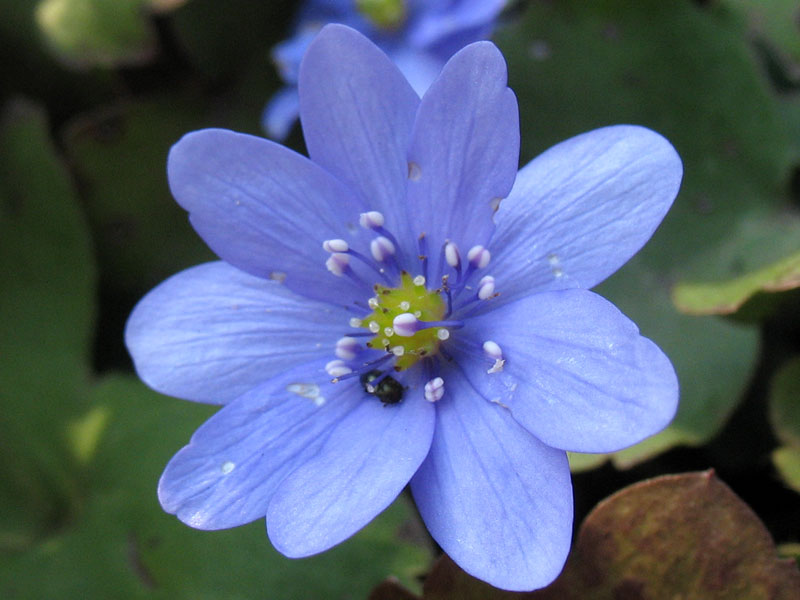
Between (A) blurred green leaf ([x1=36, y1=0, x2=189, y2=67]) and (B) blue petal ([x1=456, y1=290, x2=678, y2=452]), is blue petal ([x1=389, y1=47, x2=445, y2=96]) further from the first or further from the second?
(B) blue petal ([x1=456, y1=290, x2=678, y2=452])

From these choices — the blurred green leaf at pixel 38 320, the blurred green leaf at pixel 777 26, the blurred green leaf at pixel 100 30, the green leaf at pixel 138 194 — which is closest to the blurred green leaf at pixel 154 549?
the blurred green leaf at pixel 38 320

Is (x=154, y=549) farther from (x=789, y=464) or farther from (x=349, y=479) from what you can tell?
(x=789, y=464)

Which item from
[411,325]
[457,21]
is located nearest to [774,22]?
[457,21]

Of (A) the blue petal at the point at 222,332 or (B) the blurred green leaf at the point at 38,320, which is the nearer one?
(A) the blue petal at the point at 222,332

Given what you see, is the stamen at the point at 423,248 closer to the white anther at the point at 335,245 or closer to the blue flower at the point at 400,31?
the white anther at the point at 335,245

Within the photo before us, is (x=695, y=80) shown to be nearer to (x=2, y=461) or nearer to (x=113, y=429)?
(x=113, y=429)

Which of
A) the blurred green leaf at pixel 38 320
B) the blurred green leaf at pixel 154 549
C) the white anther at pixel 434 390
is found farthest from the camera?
the blurred green leaf at pixel 38 320

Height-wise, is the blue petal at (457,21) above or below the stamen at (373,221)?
above
